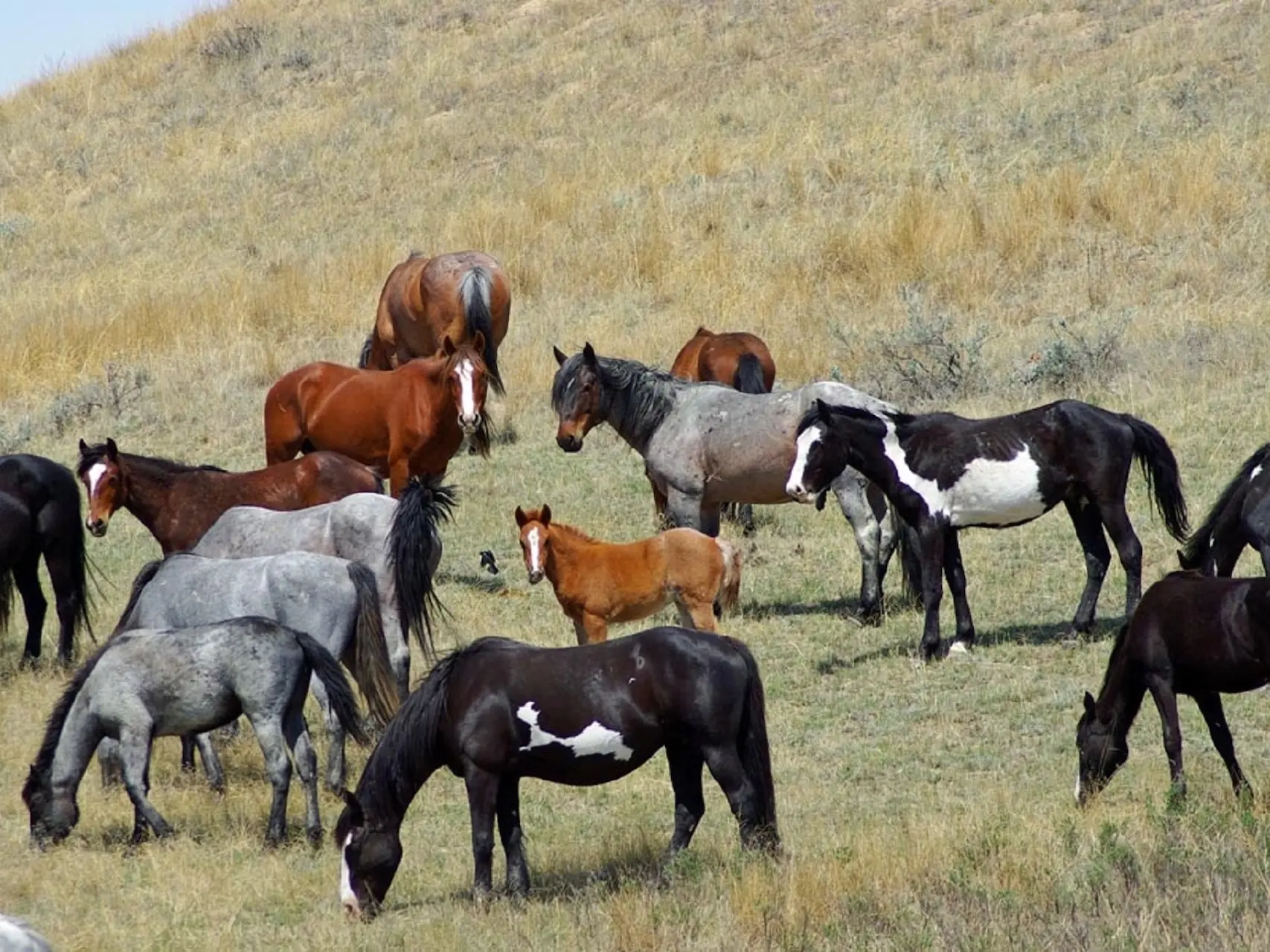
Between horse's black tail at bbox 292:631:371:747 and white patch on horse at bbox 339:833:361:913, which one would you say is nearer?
white patch on horse at bbox 339:833:361:913

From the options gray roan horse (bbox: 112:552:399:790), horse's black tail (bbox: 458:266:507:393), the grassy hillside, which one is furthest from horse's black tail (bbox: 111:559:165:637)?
horse's black tail (bbox: 458:266:507:393)

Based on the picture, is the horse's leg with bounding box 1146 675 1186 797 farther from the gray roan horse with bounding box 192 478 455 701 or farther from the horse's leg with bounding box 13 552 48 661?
the horse's leg with bounding box 13 552 48 661

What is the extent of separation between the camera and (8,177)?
34219 mm

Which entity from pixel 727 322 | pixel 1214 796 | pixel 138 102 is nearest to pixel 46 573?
pixel 727 322

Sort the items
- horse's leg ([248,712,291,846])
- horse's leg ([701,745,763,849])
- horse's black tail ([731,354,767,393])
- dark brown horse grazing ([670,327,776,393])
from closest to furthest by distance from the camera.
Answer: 1. horse's leg ([701,745,763,849])
2. horse's leg ([248,712,291,846])
3. horse's black tail ([731,354,767,393])
4. dark brown horse grazing ([670,327,776,393])

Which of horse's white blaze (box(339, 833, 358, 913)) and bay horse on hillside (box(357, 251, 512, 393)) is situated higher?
bay horse on hillside (box(357, 251, 512, 393))

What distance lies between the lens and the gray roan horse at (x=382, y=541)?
1049cm

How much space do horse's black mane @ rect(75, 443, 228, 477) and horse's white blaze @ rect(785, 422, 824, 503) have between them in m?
3.83

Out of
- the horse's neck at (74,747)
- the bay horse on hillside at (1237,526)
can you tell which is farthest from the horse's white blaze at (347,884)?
the bay horse on hillside at (1237,526)

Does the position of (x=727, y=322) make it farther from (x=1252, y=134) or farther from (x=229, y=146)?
(x=229, y=146)

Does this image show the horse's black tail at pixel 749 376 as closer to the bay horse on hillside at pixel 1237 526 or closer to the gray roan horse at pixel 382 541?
the gray roan horse at pixel 382 541

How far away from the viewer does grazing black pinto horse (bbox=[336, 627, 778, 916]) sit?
7590 millimetres

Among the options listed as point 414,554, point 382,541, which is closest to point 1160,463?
point 414,554

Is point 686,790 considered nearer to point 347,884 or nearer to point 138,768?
point 347,884
